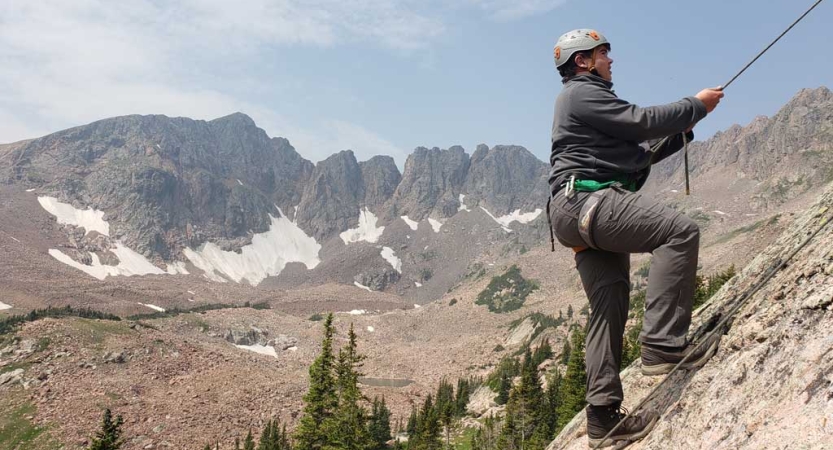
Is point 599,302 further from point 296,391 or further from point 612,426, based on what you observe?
point 296,391

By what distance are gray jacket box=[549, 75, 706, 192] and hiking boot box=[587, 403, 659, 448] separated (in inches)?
81.9

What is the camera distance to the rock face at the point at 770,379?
309 cm

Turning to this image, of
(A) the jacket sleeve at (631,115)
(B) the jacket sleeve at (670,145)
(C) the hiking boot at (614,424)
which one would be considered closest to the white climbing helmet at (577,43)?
(A) the jacket sleeve at (631,115)

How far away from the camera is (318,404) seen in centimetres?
3297

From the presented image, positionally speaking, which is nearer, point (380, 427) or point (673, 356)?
point (673, 356)

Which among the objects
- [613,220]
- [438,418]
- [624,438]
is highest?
[613,220]

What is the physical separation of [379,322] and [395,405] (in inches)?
3835

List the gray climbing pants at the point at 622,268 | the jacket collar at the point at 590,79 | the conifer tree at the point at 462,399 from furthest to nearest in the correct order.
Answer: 1. the conifer tree at the point at 462,399
2. the jacket collar at the point at 590,79
3. the gray climbing pants at the point at 622,268

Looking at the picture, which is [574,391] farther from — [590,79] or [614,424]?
[590,79]

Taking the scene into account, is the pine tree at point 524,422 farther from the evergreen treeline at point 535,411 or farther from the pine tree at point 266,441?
the pine tree at point 266,441

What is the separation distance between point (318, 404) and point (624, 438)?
3093 cm

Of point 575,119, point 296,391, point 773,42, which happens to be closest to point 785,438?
point 575,119

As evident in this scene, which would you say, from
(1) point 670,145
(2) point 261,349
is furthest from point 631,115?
(2) point 261,349

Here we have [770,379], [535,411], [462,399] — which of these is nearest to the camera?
[770,379]
